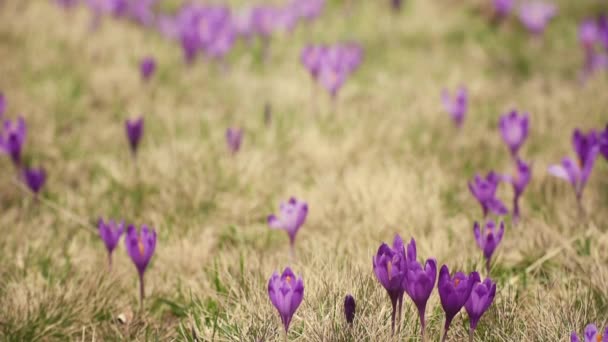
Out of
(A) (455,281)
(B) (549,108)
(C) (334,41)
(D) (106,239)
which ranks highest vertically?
(C) (334,41)

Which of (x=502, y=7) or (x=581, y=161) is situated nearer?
(x=581, y=161)

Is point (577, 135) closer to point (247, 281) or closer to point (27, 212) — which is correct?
point (247, 281)

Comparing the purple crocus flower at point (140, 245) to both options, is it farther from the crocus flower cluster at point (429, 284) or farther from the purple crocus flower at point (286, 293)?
the crocus flower cluster at point (429, 284)

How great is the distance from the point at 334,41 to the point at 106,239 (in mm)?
4241

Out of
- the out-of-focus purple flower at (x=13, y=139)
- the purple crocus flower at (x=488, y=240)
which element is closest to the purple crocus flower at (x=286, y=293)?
the purple crocus flower at (x=488, y=240)

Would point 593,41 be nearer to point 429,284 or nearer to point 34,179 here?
point 429,284

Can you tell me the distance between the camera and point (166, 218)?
3.17m

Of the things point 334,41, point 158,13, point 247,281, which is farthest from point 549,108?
point 158,13

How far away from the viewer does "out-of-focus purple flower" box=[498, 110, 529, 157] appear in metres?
3.12

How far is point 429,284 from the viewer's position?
1712 millimetres

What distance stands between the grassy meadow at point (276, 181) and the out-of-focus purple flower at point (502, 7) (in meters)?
0.28

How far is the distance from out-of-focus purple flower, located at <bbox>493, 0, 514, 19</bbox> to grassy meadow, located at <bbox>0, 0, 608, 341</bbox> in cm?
28

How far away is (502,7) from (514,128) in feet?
12.1

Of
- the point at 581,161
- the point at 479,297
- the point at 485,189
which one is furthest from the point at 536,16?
the point at 479,297
